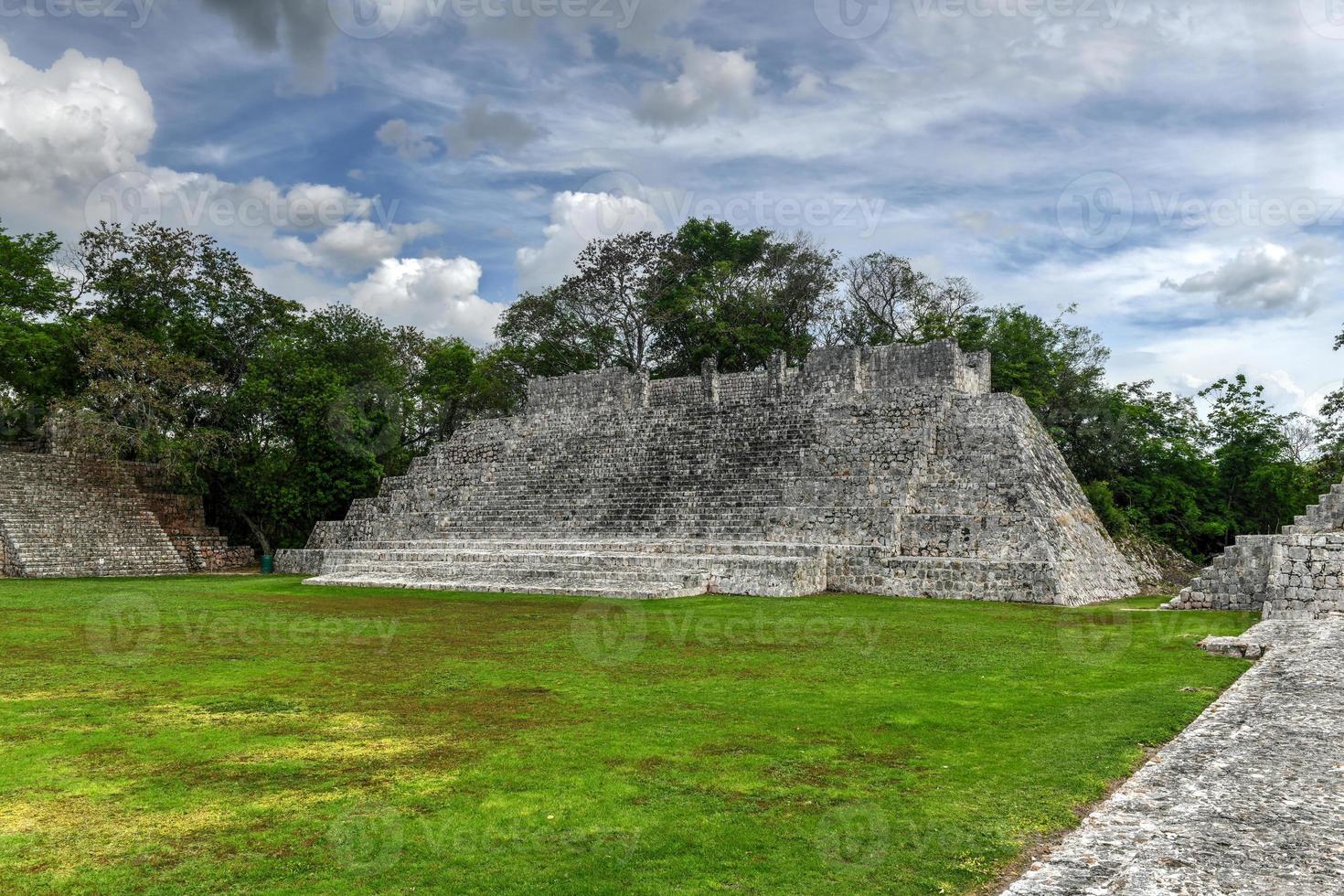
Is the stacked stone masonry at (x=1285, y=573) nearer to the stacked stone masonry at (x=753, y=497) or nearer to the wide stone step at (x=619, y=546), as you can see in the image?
the stacked stone masonry at (x=753, y=497)

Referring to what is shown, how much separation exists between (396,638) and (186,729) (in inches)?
180

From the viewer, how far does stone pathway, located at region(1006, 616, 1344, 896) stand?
3355 millimetres

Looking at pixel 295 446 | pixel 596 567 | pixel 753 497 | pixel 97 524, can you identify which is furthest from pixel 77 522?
pixel 753 497

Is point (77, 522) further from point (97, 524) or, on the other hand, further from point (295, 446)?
point (295, 446)

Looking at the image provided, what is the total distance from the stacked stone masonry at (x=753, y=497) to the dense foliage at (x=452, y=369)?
11.4 ft

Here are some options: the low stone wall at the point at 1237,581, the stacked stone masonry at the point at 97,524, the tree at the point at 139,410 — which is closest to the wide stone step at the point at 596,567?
the low stone wall at the point at 1237,581

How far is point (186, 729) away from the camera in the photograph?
5.89 meters

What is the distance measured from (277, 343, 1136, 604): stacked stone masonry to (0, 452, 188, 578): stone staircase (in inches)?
133

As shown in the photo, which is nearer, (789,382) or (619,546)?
(619,546)

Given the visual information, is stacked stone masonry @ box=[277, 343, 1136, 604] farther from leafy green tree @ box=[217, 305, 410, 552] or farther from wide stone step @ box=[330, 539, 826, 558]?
leafy green tree @ box=[217, 305, 410, 552]

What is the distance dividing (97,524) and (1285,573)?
80.8 feet

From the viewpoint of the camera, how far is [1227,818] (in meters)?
4.05

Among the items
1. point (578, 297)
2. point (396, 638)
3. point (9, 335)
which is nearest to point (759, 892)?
point (396, 638)

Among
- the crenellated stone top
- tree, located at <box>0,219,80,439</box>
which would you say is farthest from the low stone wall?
tree, located at <box>0,219,80,439</box>
